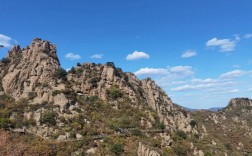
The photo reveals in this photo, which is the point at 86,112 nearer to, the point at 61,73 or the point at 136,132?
the point at 136,132

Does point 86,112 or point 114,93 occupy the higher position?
point 114,93

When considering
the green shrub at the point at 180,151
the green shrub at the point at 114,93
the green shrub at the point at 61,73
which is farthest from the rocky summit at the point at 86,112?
the green shrub at the point at 180,151

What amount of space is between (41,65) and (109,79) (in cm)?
2010

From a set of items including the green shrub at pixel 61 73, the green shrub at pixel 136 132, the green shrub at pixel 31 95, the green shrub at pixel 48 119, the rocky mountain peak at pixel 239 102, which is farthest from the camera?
the rocky mountain peak at pixel 239 102

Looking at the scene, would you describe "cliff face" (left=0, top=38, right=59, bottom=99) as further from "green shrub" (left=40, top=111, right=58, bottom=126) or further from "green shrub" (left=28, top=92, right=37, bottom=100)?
"green shrub" (left=40, top=111, right=58, bottom=126)

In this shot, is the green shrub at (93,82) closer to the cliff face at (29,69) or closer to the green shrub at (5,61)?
the cliff face at (29,69)

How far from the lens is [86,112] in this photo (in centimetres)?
7894

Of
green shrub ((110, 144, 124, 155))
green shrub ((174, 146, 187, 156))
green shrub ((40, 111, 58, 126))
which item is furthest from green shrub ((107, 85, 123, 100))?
green shrub ((110, 144, 124, 155))

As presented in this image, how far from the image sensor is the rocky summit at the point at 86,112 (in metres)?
65.9

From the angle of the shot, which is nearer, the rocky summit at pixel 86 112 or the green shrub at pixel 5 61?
the rocky summit at pixel 86 112

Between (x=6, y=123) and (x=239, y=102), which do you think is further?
(x=239, y=102)

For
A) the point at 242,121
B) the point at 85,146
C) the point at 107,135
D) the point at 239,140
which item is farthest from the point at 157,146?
the point at 242,121

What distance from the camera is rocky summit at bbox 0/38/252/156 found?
216 feet

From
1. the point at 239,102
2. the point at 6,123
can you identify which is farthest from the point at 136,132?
the point at 239,102
